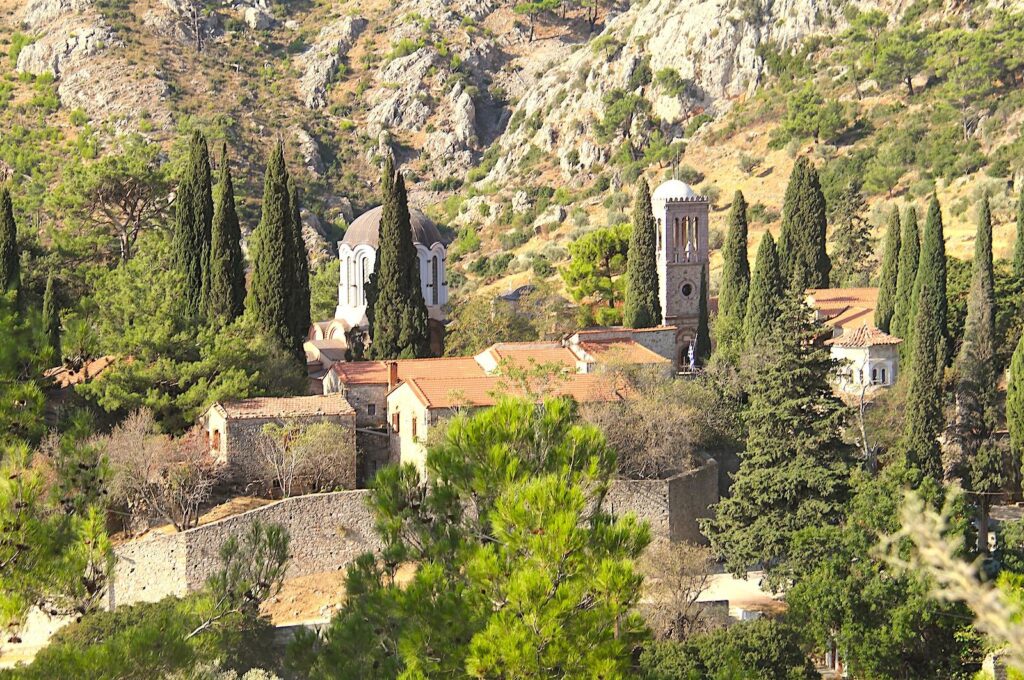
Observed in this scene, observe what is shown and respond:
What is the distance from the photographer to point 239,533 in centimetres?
3209

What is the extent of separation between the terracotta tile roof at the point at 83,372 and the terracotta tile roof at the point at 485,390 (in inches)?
339

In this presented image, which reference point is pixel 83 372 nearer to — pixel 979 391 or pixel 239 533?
pixel 239 533

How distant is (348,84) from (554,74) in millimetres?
18617

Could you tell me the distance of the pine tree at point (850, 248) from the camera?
62719 millimetres

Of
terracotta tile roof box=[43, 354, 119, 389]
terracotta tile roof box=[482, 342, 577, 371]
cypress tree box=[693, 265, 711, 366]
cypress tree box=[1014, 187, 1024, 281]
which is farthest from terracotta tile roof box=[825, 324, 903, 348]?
terracotta tile roof box=[43, 354, 119, 389]

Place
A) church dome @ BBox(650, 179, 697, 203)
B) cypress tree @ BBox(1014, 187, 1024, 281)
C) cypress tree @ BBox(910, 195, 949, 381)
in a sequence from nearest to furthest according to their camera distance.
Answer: cypress tree @ BBox(910, 195, 949, 381)
cypress tree @ BBox(1014, 187, 1024, 281)
church dome @ BBox(650, 179, 697, 203)

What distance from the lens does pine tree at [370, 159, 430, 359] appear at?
42.6 meters

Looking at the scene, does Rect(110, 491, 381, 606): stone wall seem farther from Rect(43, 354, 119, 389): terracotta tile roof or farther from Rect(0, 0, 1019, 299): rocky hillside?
Rect(0, 0, 1019, 299): rocky hillside

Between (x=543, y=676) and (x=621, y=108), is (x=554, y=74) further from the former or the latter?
(x=543, y=676)

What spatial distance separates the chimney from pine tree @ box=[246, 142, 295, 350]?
3.87 m

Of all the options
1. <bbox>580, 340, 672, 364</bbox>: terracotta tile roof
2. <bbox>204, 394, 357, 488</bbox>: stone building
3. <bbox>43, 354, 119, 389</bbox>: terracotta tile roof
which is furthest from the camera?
<bbox>580, 340, 672, 364</bbox>: terracotta tile roof

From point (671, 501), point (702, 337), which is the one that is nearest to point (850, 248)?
point (702, 337)

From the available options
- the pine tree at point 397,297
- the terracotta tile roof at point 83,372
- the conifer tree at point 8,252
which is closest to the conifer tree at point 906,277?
the pine tree at point 397,297

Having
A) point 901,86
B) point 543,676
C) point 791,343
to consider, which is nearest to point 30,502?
point 543,676
